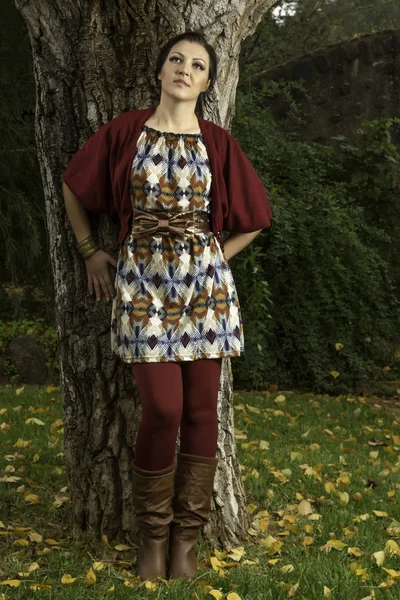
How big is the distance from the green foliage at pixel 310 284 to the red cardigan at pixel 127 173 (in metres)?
4.08

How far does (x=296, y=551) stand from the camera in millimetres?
3484

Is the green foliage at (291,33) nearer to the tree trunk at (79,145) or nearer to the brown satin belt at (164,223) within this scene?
the tree trunk at (79,145)

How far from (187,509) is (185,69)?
1640mm

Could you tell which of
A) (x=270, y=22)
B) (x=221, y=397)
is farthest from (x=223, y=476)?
(x=270, y=22)

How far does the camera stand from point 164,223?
10.0ft

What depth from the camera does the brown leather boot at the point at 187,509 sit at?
3180 mm

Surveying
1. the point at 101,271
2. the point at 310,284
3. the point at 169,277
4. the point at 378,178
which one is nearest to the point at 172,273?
the point at 169,277

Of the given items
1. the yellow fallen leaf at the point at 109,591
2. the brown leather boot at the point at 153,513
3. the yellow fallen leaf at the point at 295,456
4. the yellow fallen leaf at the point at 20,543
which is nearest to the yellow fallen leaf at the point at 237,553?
the brown leather boot at the point at 153,513

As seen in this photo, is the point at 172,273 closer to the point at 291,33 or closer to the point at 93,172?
the point at 93,172

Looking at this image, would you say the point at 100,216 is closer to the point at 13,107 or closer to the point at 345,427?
the point at 345,427

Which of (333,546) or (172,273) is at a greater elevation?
(172,273)

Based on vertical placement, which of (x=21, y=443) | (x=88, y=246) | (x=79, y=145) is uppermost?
(x=79, y=145)

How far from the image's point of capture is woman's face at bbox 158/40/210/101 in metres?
3.10

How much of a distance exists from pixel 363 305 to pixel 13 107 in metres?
3.61
